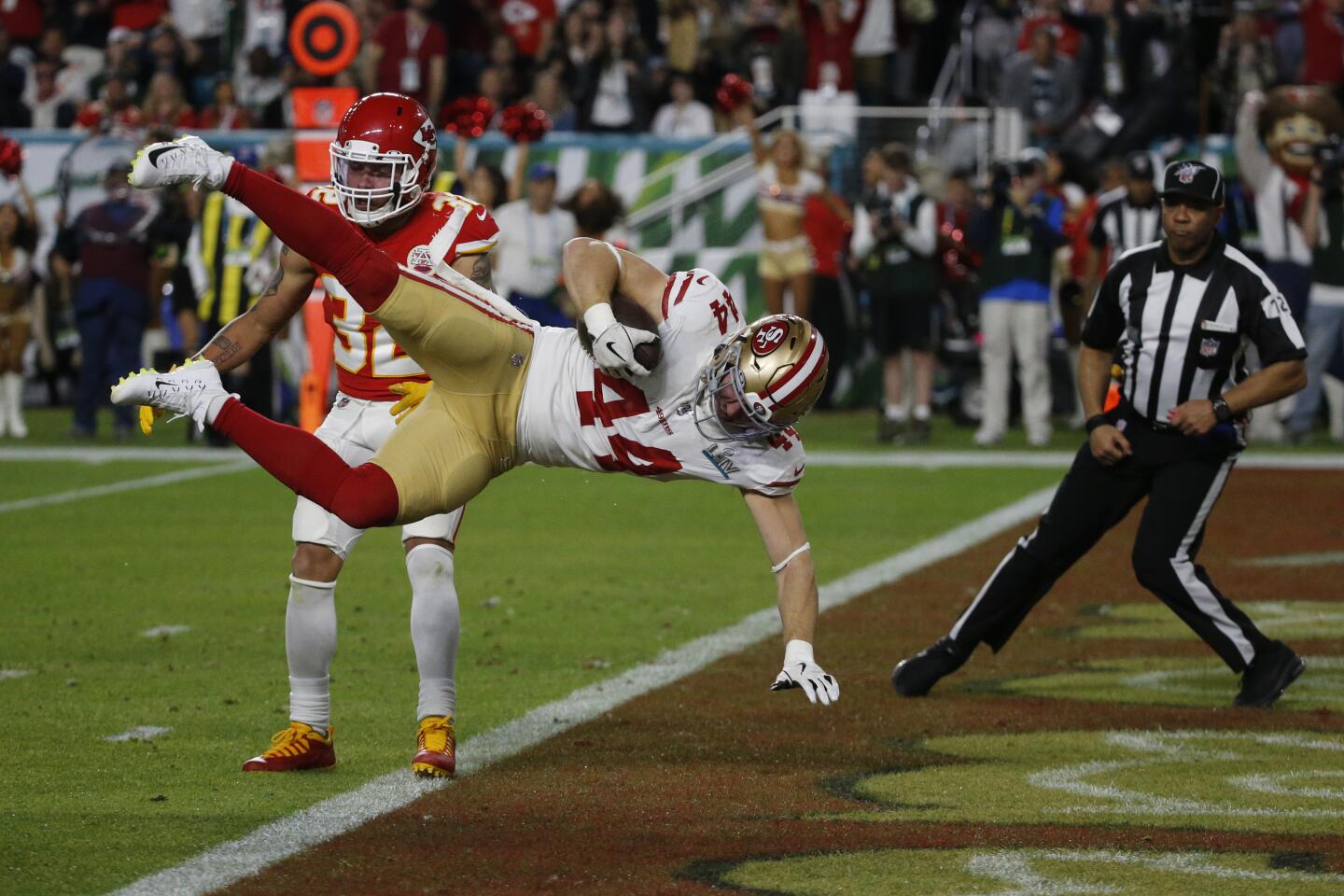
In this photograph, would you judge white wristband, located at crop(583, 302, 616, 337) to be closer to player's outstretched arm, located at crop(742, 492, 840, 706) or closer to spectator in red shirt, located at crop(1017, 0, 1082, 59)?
player's outstretched arm, located at crop(742, 492, 840, 706)

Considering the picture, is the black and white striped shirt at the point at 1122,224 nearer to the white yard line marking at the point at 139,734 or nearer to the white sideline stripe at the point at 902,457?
the white sideline stripe at the point at 902,457

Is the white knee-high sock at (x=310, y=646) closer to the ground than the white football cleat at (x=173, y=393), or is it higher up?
closer to the ground

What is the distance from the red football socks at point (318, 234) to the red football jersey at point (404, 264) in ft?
1.92

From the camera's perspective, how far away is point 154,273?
15.9 m

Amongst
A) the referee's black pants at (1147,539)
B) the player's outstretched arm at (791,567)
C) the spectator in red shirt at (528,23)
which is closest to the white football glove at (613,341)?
the player's outstretched arm at (791,567)

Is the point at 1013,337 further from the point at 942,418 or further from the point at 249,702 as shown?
the point at 249,702

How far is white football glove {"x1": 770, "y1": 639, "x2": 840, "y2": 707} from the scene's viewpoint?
16.0 ft

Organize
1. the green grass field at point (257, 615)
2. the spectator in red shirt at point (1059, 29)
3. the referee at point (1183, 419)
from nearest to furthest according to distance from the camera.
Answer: the green grass field at point (257, 615) → the referee at point (1183, 419) → the spectator in red shirt at point (1059, 29)

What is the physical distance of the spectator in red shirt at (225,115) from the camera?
18.0 meters

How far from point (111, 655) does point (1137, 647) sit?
12.0ft

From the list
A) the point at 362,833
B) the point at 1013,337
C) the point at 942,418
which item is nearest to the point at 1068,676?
the point at 362,833

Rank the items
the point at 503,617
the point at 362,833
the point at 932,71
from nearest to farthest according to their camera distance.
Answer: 1. the point at 362,833
2. the point at 503,617
3. the point at 932,71

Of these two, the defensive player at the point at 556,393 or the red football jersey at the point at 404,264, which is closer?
the defensive player at the point at 556,393

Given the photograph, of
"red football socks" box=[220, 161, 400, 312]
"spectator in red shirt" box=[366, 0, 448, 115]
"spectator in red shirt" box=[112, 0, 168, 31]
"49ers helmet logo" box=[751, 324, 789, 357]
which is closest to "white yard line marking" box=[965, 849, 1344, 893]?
"49ers helmet logo" box=[751, 324, 789, 357]
